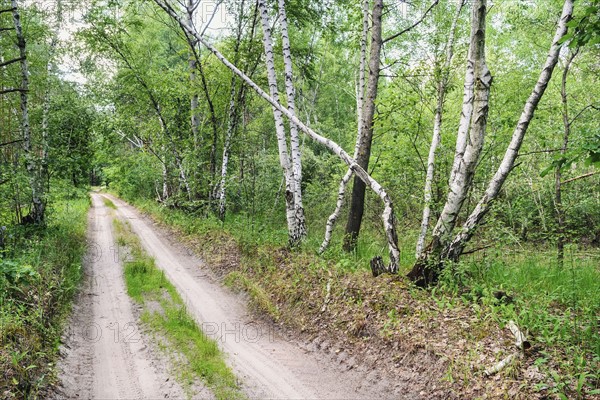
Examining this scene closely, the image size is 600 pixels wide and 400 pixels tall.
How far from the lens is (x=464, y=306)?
5.29 metres

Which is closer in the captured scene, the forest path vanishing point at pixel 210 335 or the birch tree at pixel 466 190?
the forest path vanishing point at pixel 210 335

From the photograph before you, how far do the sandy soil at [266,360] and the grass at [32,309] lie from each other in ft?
8.02

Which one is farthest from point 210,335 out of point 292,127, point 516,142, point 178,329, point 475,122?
point 516,142

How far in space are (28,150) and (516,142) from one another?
13.0 m

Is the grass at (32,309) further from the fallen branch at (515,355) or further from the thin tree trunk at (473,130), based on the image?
the thin tree trunk at (473,130)

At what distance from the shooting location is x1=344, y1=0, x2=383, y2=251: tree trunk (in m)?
8.09

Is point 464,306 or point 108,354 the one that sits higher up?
point 464,306

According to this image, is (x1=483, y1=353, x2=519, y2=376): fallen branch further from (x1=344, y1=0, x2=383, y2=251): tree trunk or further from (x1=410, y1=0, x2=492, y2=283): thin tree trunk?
(x1=344, y1=0, x2=383, y2=251): tree trunk

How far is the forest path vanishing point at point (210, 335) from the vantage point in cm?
471

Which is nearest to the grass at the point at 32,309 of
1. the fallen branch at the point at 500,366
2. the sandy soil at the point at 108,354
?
the sandy soil at the point at 108,354

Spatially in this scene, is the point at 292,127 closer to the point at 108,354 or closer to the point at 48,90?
the point at 108,354

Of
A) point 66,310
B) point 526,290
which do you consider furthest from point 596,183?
point 66,310

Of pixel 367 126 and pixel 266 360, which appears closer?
pixel 266 360

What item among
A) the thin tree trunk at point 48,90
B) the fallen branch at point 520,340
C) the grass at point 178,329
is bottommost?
the grass at point 178,329
